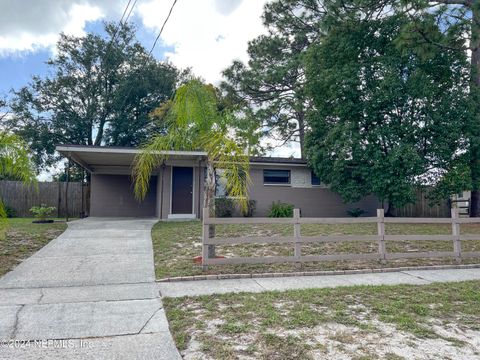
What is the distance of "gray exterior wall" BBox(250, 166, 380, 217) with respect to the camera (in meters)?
16.0

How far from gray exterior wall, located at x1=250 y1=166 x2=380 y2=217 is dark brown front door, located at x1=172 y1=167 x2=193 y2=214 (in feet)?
9.39

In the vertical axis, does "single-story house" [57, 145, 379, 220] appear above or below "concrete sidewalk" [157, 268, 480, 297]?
above

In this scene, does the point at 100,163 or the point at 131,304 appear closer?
the point at 131,304

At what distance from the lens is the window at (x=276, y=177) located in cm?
1631

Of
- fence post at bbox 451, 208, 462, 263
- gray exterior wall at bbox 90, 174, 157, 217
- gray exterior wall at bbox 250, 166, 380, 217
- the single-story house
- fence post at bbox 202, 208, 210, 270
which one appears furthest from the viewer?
gray exterior wall at bbox 90, 174, 157, 217

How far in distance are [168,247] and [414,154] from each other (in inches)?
384

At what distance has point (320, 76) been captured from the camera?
48.8 feet

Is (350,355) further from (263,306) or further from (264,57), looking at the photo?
(264,57)

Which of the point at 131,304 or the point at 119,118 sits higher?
the point at 119,118

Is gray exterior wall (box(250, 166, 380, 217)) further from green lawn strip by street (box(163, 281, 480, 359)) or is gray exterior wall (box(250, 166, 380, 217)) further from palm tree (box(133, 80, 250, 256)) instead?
green lawn strip by street (box(163, 281, 480, 359))

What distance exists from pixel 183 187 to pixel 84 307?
10360 mm

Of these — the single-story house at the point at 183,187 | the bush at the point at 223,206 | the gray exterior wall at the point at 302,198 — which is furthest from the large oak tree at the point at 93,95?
the bush at the point at 223,206

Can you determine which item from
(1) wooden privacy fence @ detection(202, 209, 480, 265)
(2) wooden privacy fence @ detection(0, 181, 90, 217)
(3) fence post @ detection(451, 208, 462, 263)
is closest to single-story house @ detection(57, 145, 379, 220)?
(2) wooden privacy fence @ detection(0, 181, 90, 217)

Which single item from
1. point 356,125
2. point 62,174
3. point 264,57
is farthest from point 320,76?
point 62,174
